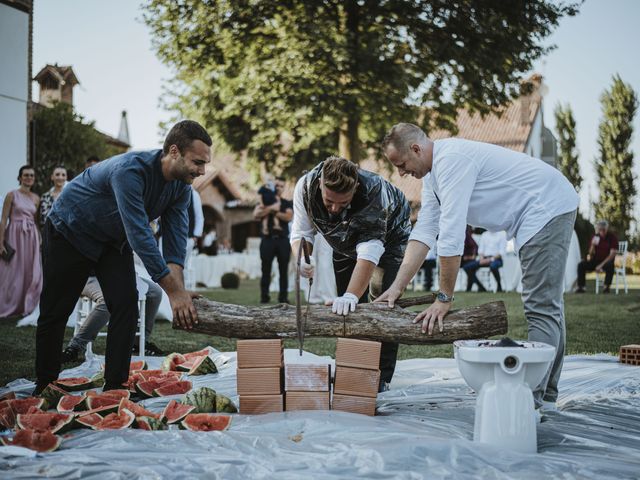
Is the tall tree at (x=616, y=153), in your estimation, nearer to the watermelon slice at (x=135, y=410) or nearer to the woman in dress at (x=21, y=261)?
the woman in dress at (x=21, y=261)

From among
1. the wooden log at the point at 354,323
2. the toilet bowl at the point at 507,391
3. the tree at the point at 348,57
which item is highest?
the tree at the point at 348,57

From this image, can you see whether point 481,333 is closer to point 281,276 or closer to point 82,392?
point 82,392

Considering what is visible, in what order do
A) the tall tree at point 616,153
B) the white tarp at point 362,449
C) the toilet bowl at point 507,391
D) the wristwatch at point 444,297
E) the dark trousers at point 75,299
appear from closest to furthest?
the white tarp at point 362,449, the toilet bowl at point 507,391, the wristwatch at point 444,297, the dark trousers at point 75,299, the tall tree at point 616,153

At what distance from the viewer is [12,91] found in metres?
22.6

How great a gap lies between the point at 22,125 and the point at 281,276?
1539cm

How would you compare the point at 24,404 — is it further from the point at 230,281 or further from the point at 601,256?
the point at 601,256

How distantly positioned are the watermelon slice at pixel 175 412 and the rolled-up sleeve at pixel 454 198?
1.69m

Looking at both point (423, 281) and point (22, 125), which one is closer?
point (423, 281)

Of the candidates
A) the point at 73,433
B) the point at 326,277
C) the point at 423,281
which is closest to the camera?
the point at 73,433

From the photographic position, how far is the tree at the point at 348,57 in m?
15.9

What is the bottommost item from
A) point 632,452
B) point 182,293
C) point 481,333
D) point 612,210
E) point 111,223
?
point 632,452

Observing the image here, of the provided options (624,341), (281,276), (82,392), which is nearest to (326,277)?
(281,276)

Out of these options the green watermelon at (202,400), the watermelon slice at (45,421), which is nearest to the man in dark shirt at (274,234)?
the green watermelon at (202,400)

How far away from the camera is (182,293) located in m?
4.07
